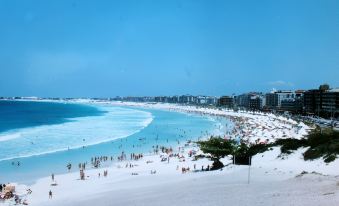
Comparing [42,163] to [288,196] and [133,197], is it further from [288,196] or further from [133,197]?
[288,196]

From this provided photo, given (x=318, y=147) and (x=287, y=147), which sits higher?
(x=318, y=147)

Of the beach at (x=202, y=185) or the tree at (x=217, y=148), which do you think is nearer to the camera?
the beach at (x=202, y=185)

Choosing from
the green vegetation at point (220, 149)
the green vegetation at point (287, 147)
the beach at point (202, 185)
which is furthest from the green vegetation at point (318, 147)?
the green vegetation at point (220, 149)

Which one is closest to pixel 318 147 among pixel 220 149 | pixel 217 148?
pixel 220 149

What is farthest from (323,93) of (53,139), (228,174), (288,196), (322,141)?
(288,196)

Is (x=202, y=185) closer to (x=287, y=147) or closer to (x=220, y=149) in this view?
(x=220, y=149)

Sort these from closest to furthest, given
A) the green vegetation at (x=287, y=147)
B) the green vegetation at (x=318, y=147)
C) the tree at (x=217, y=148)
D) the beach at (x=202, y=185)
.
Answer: the beach at (x=202, y=185), the green vegetation at (x=318, y=147), the green vegetation at (x=287, y=147), the tree at (x=217, y=148)

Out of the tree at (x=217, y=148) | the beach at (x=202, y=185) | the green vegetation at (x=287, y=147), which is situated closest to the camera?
the beach at (x=202, y=185)

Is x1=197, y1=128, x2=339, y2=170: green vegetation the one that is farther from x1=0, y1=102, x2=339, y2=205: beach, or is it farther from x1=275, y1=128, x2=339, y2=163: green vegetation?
x1=0, y1=102, x2=339, y2=205: beach

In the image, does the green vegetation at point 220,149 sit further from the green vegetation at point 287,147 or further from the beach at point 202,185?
the beach at point 202,185
